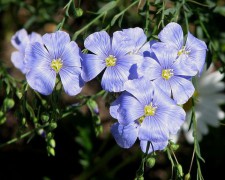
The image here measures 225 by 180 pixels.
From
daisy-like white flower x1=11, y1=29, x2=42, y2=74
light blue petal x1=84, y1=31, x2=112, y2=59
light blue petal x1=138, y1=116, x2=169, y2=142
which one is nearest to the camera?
light blue petal x1=138, y1=116, x2=169, y2=142

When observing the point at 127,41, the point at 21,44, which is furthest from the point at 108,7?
the point at 21,44

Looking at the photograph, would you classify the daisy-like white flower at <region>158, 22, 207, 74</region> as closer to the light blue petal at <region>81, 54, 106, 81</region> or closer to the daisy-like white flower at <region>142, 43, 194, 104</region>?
the daisy-like white flower at <region>142, 43, 194, 104</region>

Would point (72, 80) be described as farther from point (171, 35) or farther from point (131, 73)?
point (171, 35)

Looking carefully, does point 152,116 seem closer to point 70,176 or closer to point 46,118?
point 46,118

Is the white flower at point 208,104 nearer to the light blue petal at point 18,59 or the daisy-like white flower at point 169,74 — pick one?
the light blue petal at point 18,59

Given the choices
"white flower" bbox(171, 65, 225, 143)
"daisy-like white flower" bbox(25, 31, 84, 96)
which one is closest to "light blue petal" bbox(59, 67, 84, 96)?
"daisy-like white flower" bbox(25, 31, 84, 96)

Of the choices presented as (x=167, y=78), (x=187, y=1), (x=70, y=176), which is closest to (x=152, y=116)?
(x=167, y=78)
